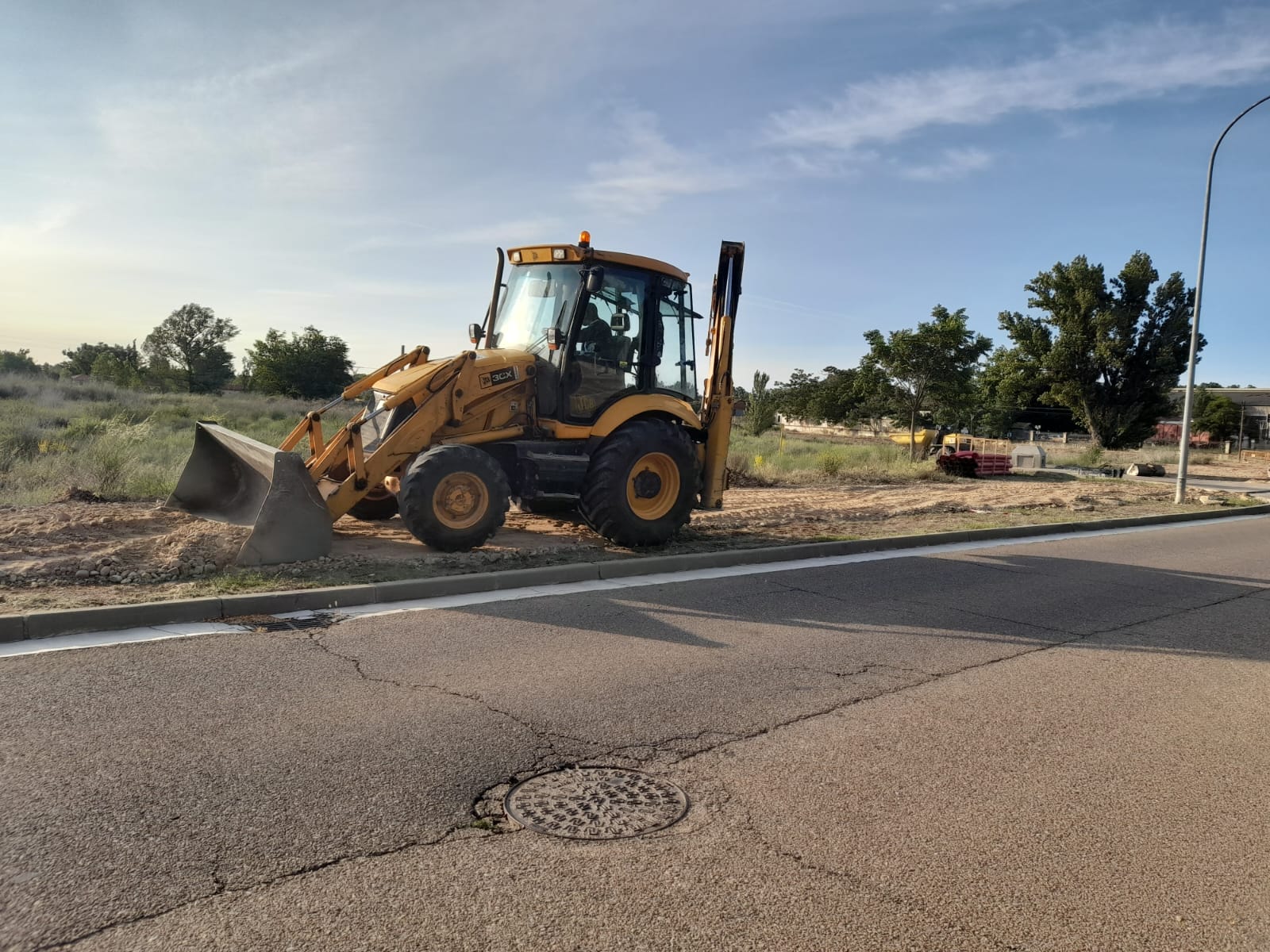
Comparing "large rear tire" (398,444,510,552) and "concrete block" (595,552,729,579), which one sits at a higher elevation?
"large rear tire" (398,444,510,552)

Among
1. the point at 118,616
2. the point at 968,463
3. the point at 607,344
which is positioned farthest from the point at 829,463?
the point at 118,616

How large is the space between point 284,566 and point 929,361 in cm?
2697

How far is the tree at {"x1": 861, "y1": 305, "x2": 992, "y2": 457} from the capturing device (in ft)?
101

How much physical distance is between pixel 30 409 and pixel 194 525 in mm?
17636

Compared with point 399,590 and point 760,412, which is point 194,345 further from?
point 399,590

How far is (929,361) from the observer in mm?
30750

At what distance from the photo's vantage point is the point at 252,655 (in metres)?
5.51

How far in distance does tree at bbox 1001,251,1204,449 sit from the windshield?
40.8m

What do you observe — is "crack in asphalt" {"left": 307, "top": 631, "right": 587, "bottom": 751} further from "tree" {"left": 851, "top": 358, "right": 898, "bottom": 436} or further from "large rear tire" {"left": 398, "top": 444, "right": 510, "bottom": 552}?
"tree" {"left": 851, "top": 358, "right": 898, "bottom": 436}

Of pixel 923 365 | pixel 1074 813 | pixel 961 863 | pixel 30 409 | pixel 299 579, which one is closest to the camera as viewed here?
pixel 961 863

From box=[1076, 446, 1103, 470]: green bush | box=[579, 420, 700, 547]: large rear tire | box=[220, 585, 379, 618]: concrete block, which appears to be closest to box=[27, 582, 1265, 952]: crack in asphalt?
box=[220, 585, 379, 618]: concrete block

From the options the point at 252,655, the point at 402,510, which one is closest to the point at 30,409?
the point at 402,510

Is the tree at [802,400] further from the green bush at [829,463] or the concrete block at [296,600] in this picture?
the concrete block at [296,600]

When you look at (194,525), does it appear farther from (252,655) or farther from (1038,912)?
(1038,912)
